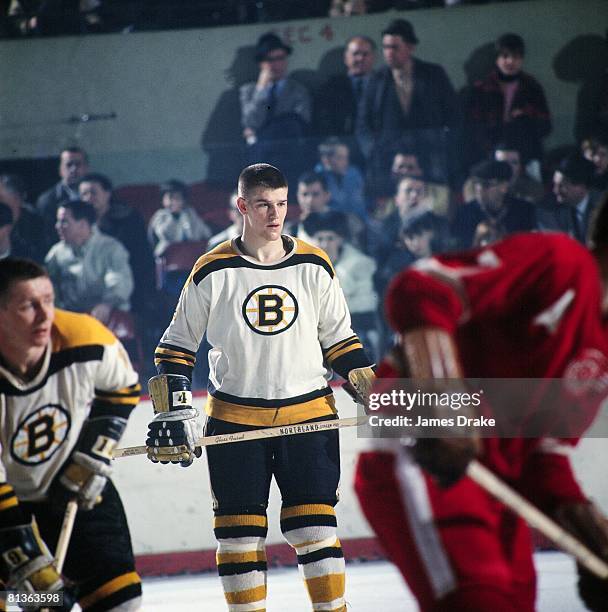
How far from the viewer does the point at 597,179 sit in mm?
6215

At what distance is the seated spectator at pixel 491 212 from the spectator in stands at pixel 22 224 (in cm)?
231

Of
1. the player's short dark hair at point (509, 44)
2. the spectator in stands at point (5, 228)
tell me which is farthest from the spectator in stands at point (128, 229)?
the player's short dark hair at point (509, 44)

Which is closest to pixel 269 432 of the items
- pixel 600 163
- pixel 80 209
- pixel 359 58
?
pixel 80 209

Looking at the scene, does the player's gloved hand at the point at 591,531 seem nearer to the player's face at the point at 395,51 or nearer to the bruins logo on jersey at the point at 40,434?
the bruins logo on jersey at the point at 40,434

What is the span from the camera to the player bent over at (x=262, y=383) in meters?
3.49

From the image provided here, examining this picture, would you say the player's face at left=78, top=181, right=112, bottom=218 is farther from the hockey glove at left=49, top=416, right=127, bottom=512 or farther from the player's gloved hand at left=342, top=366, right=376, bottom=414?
the hockey glove at left=49, top=416, right=127, bottom=512

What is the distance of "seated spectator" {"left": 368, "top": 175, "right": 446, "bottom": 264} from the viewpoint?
6133 mm

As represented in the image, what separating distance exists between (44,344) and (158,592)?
8.36ft

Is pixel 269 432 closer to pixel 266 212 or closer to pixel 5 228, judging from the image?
pixel 266 212

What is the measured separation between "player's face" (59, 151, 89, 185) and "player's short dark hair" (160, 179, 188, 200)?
0.47 meters

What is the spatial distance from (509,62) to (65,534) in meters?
4.65

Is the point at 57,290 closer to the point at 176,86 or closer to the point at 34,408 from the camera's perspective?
the point at 176,86

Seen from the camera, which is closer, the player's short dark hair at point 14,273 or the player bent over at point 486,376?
the player bent over at point 486,376
